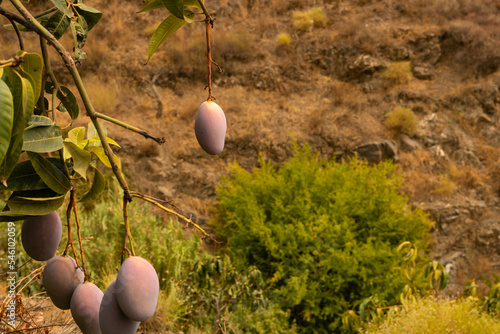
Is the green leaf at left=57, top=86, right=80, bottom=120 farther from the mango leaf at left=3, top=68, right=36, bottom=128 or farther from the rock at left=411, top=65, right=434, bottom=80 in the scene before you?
the rock at left=411, top=65, right=434, bottom=80

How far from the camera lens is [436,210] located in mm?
4020

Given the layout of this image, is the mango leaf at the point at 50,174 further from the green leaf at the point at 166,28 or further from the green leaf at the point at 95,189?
the green leaf at the point at 166,28

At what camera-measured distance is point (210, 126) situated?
41 cm

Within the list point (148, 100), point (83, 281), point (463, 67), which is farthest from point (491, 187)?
point (83, 281)

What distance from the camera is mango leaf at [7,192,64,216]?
1.15 ft

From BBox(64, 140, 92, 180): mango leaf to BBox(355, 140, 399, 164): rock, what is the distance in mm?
4134

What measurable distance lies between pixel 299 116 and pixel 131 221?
113 inches

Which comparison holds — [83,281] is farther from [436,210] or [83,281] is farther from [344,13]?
[344,13]

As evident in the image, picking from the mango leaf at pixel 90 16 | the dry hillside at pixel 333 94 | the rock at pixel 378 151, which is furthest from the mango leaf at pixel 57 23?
the rock at pixel 378 151

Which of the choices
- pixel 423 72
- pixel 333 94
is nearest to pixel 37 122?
pixel 333 94

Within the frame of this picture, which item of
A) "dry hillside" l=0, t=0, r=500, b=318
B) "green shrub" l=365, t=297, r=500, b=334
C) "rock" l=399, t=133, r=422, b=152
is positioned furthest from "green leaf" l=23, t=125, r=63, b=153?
"rock" l=399, t=133, r=422, b=152

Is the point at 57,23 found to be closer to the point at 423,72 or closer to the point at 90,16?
the point at 90,16

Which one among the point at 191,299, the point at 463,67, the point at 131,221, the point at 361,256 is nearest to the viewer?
the point at 191,299

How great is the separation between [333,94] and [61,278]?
17.2 feet
